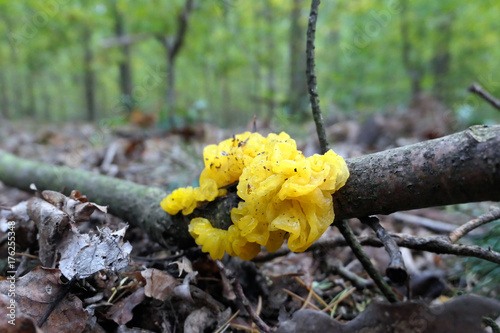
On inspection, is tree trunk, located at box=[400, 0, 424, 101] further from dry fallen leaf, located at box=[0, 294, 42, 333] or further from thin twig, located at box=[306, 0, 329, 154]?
dry fallen leaf, located at box=[0, 294, 42, 333]

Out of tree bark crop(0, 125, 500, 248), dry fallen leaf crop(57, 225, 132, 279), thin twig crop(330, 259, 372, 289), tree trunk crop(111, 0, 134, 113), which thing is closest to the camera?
tree bark crop(0, 125, 500, 248)

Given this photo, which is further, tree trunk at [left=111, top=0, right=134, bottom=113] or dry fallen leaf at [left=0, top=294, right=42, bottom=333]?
tree trunk at [left=111, top=0, right=134, bottom=113]

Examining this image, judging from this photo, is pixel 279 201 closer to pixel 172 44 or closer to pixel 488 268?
pixel 488 268

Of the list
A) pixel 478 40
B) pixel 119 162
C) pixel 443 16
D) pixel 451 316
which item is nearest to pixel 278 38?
pixel 443 16

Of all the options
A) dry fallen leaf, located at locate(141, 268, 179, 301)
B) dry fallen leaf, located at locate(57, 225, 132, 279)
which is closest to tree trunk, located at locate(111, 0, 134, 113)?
dry fallen leaf, located at locate(57, 225, 132, 279)

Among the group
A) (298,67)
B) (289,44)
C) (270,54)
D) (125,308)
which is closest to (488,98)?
(125,308)

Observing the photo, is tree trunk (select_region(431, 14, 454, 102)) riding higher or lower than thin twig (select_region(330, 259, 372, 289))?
higher
